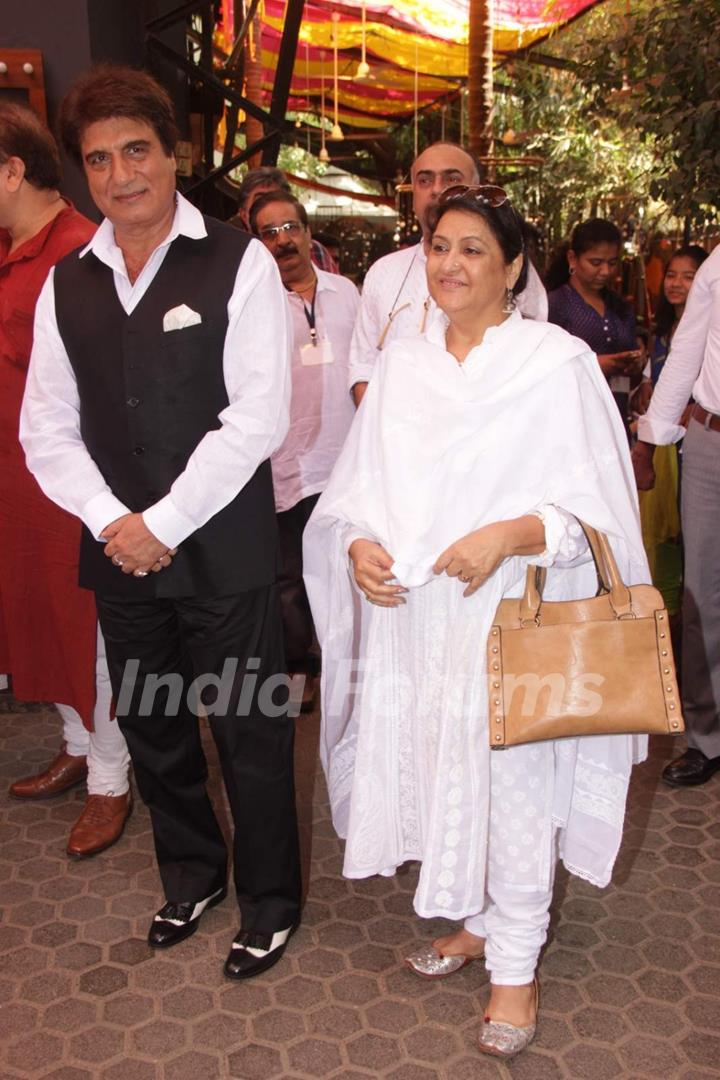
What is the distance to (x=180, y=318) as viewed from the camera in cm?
229

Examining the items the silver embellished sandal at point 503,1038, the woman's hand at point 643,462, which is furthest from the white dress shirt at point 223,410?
the woman's hand at point 643,462

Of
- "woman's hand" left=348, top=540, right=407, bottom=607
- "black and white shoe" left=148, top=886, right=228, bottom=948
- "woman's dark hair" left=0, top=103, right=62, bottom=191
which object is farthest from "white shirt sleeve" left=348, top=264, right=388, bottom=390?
"black and white shoe" left=148, top=886, right=228, bottom=948

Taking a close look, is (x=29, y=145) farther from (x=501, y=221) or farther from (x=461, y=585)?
(x=461, y=585)

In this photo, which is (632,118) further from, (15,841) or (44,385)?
(15,841)

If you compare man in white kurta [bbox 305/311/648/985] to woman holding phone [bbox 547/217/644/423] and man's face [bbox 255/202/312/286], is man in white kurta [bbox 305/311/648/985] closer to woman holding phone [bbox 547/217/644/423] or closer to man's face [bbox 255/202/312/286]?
man's face [bbox 255/202/312/286]

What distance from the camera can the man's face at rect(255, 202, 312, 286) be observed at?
3.84 meters

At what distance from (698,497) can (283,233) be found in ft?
5.67

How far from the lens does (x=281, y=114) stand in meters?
6.06

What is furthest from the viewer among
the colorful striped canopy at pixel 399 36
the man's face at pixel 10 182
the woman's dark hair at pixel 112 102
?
the colorful striped canopy at pixel 399 36

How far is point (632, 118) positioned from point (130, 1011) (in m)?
4.05

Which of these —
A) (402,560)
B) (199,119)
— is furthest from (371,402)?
(199,119)

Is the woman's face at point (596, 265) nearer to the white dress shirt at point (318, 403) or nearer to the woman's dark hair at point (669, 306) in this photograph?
the woman's dark hair at point (669, 306)

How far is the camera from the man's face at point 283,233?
3.84 m

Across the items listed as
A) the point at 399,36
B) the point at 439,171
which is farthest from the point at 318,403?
the point at 399,36
